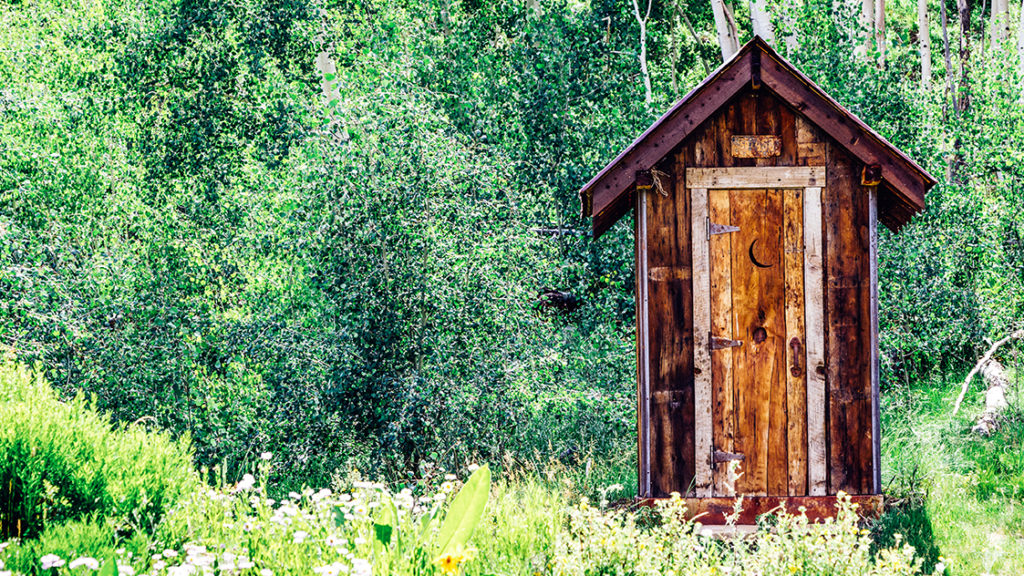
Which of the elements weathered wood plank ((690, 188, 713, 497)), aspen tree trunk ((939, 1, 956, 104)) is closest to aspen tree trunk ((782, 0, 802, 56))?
aspen tree trunk ((939, 1, 956, 104))

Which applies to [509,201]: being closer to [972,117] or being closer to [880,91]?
[880,91]

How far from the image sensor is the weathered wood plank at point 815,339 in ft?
20.5

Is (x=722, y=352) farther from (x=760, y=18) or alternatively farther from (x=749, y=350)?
(x=760, y=18)

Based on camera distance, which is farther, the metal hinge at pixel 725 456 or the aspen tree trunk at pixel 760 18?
the aspen tree trunk at pixel 760 18

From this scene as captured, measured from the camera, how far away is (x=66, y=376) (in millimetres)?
9969

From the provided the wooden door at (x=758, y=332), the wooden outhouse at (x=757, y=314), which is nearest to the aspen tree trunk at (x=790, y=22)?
the wooden outhouse at (x=757, y=314)

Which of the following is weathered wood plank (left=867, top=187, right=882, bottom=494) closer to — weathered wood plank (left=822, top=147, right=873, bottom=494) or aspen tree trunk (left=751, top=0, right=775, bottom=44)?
weathered wood plank (left=822, top=147, right=873, bottom=494)

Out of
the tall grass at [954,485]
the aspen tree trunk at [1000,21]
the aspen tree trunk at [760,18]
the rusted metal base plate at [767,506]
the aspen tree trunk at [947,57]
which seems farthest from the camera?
the aspen tree trunk at [1000,21]

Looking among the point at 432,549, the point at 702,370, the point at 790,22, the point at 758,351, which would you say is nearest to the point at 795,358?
the point at 758,351

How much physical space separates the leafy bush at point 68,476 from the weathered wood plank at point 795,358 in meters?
3.97

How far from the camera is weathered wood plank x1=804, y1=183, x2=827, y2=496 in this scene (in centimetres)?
626

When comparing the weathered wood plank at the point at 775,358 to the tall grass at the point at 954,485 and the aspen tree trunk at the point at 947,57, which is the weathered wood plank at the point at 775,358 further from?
the aspen tree trunk at the point at 947,57

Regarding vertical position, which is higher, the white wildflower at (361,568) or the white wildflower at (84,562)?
the white wildflower at (84,562)

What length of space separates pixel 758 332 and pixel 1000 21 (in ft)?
41.2
